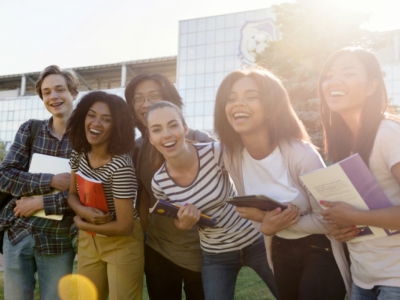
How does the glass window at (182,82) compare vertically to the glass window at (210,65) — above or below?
below

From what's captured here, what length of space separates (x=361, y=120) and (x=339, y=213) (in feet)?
1.96

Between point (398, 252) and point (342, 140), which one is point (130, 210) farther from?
point (398, 252)

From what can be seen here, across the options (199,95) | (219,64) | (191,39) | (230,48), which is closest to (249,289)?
(199,95)

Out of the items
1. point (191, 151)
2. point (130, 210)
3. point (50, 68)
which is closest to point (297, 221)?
point (191, 151)

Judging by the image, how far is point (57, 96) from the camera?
3.84 metres

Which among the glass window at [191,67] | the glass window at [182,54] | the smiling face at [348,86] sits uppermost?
the glass window at [182,54]

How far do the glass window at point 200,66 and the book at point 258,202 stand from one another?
4319cm

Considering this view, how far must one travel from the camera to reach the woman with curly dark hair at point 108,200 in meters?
3.11

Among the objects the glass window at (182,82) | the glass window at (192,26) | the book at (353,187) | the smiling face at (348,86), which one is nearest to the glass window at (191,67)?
the glass window at (182,82)

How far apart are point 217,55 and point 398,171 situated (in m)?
43.9

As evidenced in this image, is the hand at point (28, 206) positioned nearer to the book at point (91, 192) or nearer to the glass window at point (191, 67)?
the book at point (91, 192)

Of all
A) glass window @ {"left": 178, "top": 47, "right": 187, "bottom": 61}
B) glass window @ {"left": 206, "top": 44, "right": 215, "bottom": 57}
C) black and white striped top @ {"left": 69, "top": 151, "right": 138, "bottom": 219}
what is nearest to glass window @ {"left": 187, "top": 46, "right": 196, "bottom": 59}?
glass window @ {"left": 178, "top": 47, "right": 187, "bottom": 61}

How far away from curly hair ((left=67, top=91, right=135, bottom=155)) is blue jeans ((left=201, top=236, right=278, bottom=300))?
4.10ft

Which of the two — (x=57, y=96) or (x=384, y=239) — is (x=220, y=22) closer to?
(x=57, y=96)
